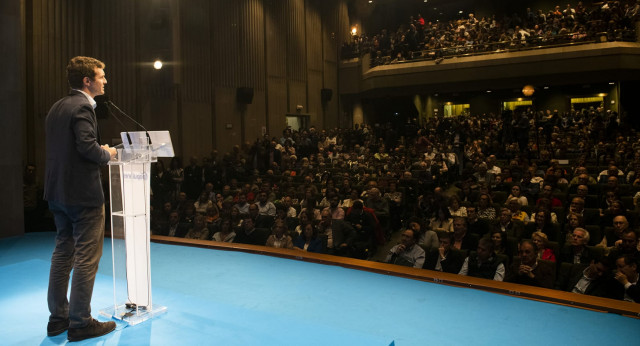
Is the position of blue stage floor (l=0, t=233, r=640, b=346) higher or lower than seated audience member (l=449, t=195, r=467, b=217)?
lower

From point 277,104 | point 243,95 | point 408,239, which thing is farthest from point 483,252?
point 277,104

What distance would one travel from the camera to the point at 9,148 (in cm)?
487

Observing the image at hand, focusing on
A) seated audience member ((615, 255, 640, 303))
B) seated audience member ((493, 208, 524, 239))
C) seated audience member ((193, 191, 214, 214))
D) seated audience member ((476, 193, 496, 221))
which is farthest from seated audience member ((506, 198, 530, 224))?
seated audience member ((193, 191, 214, 214))

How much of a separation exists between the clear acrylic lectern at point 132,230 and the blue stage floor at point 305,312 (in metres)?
0.15

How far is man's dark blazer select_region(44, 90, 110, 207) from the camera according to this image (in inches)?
80.3

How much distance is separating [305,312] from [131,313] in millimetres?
956

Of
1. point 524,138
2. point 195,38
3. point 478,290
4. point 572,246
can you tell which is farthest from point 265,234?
point 195,38

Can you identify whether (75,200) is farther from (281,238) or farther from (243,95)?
(243,95)

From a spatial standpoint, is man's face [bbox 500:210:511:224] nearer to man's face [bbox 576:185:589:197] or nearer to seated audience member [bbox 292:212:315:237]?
man's face [bbox 576:185:589:197]

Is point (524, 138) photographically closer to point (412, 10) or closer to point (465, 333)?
point (465, 333)

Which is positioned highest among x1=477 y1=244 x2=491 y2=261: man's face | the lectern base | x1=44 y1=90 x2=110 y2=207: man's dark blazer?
x1=44 y1=90 x2=110 y2=207: man's dark blazer

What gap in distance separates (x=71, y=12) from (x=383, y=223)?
7.03 metres

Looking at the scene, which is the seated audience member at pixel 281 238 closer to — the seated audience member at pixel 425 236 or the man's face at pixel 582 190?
the seated audience member at pixel 425 236

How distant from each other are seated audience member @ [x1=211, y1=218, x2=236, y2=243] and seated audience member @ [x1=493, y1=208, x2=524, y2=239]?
9.55ft
